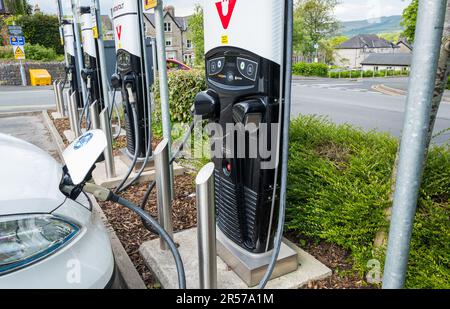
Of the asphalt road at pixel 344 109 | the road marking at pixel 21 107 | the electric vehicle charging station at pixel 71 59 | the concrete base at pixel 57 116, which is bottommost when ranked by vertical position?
the asphalt road at pixel 344 109

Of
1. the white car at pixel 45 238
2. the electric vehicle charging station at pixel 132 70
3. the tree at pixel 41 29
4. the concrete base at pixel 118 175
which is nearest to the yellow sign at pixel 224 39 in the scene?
the white car at pixel 45 238

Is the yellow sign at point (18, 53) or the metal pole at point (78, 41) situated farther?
the yellow sign at point (18, 53)

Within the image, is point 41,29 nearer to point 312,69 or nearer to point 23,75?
point 23,75

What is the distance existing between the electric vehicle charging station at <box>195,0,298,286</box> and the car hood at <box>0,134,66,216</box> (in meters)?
1.00

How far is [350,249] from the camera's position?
276cm

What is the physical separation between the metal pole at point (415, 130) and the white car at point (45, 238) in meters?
1.27

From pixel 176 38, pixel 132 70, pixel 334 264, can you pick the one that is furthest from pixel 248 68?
pixel 176 38

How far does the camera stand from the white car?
58.8 inches

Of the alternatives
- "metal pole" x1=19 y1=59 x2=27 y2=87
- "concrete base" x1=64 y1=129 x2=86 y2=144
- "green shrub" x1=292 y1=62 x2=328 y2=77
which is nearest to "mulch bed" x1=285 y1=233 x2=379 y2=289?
"concrete base" x1=64 y1=129 x2=86 y2=144

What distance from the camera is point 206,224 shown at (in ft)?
6.14

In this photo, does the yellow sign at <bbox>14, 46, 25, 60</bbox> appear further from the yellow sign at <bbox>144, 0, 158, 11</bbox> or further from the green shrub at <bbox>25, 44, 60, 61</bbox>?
→ the yellow sign at <bbox>144, 0, 158, 11</bbox>

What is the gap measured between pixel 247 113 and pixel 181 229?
1.65 meters

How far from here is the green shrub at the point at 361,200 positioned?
7.54 ft

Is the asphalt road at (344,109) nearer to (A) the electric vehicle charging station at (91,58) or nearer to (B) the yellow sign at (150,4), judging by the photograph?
(A) the electric vehicle charging station at (91,58)
